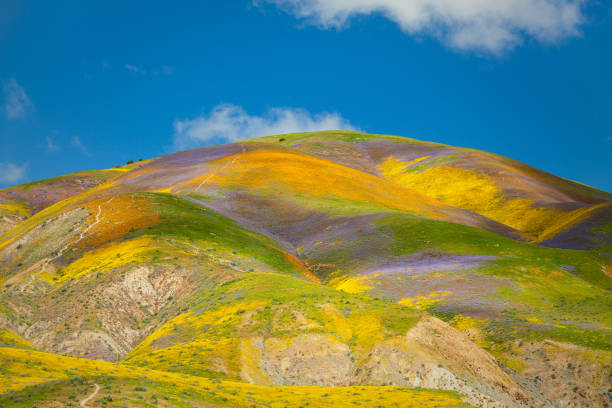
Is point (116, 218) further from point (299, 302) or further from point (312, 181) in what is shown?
point (312, 181)

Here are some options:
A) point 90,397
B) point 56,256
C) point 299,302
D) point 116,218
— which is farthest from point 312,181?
point 90,397

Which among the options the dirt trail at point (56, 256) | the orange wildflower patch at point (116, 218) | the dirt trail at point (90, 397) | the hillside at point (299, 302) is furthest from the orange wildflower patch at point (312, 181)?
the dirt trail at point (90, 397)

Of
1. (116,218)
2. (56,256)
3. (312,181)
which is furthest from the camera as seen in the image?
(312,181)

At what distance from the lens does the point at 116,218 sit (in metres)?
69.8

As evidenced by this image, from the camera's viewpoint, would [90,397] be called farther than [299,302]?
No

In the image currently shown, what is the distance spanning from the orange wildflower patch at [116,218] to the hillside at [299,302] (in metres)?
0.34

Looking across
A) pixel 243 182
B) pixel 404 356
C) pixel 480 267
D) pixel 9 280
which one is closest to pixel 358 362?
pixel 404 356

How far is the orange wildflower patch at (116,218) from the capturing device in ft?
213

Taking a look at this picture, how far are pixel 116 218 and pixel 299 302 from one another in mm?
35300

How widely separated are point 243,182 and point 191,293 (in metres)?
51.1

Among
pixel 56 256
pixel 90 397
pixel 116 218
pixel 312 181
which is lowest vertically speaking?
pixel 90 397

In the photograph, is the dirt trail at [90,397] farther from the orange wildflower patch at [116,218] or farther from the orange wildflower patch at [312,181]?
the orange wildflower patch at [312,181]

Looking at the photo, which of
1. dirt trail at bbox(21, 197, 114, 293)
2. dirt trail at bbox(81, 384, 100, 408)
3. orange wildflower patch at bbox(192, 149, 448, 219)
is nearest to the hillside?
dirt trail at bbox(81, 384, 100, 408)

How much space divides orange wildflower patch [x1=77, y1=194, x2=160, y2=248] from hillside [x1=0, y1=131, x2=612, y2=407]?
1.11ft
